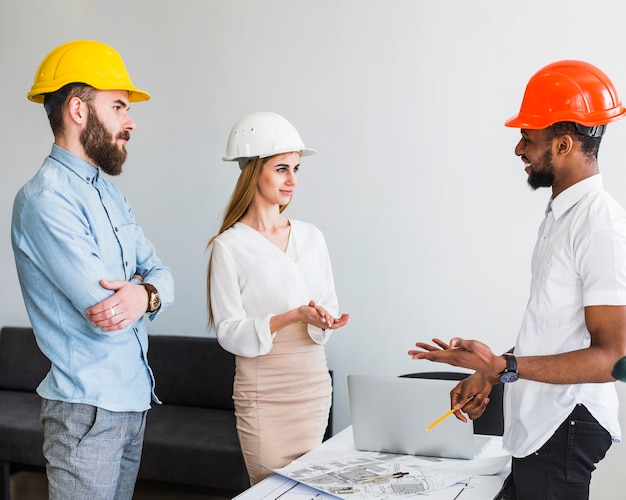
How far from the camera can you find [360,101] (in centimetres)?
Result: 404

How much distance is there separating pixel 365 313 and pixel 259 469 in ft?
5.13

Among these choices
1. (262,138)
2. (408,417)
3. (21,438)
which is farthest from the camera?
(21,438)

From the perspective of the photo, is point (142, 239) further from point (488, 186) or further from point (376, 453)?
point (488, 186)

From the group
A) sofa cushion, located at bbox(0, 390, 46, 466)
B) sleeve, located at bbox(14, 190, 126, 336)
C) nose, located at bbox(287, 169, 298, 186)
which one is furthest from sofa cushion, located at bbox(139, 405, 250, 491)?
sleeve, located at bbox(14, 190, 126, 336)

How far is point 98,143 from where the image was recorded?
219 cm

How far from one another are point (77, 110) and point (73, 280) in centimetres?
52

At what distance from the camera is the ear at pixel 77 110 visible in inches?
85.0

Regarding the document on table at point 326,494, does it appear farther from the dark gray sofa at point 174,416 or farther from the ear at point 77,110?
the dark gray sofa at point 174,416

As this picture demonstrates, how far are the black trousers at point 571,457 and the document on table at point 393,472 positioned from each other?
0.73 feet

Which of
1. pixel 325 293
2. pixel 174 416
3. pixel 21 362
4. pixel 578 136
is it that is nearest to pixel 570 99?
pixel 578 136

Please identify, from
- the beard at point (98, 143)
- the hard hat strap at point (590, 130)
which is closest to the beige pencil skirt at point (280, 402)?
the beard at point (98, 143)

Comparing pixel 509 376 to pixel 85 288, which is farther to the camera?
pixel 85 288

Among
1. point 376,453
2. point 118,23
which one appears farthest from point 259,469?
point 118,23

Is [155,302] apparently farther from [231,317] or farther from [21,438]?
[21,438]
